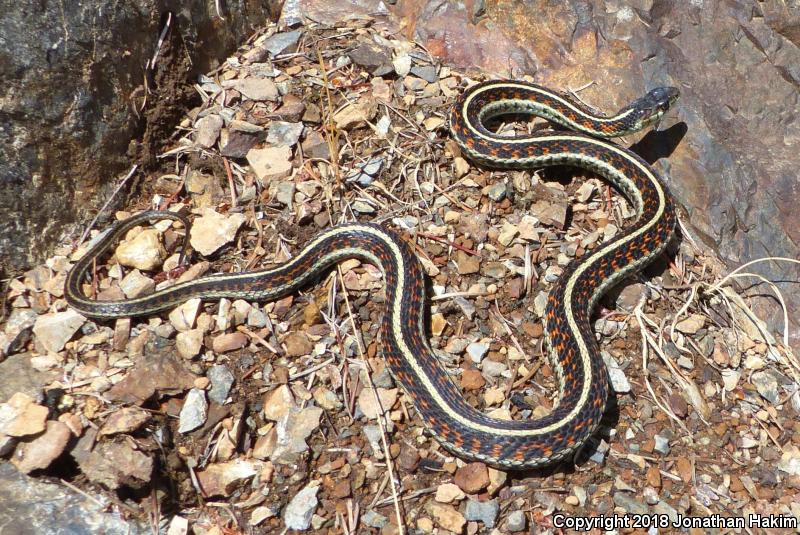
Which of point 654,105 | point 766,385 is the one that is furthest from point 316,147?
point 766,385

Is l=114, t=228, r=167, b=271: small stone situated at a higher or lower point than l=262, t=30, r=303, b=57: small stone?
lower

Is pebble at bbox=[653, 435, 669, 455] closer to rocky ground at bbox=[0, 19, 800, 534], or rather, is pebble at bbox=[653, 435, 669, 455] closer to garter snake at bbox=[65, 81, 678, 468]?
rocky ground at bbox=[0, 19, 800, 534]

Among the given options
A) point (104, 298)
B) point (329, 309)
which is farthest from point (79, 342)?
point (329, 309)

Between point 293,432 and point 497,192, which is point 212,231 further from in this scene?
point 497,192

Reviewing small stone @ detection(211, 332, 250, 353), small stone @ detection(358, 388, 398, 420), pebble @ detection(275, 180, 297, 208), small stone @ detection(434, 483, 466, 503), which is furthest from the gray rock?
pebble @ detection(275, 180, 297, 208)

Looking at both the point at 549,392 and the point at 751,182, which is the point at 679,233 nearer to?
the point at 751,182

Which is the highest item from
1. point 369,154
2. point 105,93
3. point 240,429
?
point 105,93
